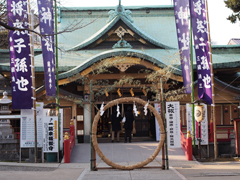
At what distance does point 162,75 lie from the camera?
51.5 ft

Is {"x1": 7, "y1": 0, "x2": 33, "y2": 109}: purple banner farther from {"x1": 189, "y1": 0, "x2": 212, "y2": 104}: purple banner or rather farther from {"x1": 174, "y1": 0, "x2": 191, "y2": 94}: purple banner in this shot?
{"x1": 189, "y1": 0, "x2": 212, "y2": 104}: purple banner

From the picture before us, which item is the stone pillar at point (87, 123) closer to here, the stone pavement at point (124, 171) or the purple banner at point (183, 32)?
the stone pavement at point (124, 171)

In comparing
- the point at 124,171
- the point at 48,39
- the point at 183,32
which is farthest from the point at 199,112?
the point at 48,39

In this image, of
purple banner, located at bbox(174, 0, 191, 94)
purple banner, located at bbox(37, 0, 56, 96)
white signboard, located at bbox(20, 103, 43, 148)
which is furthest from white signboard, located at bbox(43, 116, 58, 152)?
purple banner, located at bbox(174, 0, 191, 94)

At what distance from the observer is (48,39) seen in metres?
13.2

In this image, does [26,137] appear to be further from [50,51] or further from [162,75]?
[162,75]

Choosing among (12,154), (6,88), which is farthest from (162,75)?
(6,88)

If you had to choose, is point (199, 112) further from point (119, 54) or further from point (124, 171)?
point (119, 54)

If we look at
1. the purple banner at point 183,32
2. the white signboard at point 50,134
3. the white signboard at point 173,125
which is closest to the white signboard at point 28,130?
the white signboard at point 50,134

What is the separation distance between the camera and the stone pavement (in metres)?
9.12

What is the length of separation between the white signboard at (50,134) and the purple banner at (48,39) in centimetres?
141

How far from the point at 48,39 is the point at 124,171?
6.32m

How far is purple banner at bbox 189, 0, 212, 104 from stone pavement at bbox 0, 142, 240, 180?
9.98ft

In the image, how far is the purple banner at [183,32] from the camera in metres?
13.9
